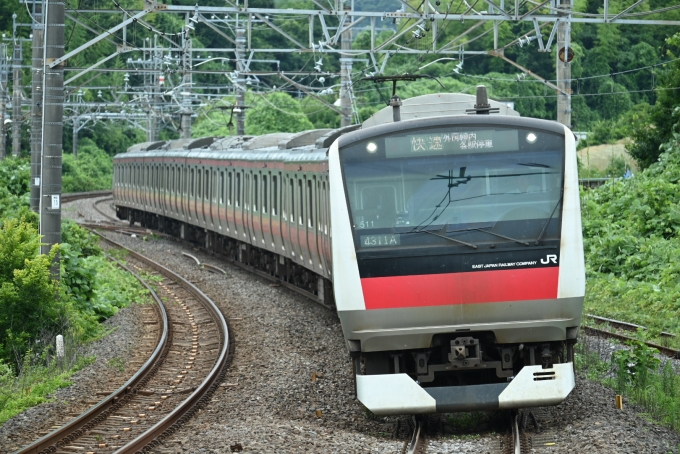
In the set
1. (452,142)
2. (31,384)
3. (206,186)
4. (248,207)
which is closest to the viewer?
(452,142)

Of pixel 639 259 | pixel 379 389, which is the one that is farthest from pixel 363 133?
pixel 639 259

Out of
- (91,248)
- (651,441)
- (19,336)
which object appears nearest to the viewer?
(651,441)

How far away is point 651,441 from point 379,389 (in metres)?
2.06

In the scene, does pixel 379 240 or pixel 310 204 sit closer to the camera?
pixel 379 240

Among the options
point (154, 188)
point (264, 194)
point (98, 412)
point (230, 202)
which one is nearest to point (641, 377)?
point (98, 412)

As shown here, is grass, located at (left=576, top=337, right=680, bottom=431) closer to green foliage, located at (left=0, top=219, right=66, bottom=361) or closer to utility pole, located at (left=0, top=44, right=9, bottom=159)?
green foliage, located at (left=0, top=219, right=66, bottom=361)

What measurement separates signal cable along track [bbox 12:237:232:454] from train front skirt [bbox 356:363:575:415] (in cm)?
189

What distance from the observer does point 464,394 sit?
27.9 ft

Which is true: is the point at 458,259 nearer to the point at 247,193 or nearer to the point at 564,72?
the point at 564,72

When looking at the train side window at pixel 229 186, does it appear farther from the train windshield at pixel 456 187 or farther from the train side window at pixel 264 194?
the train windshield at pixel 456 187

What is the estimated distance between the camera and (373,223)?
340 inches

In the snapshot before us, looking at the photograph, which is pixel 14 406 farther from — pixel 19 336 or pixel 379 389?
pixel 379 389

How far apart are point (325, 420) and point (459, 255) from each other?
208cm

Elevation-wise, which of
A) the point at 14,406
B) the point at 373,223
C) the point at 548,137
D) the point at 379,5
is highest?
the point at 379,5
